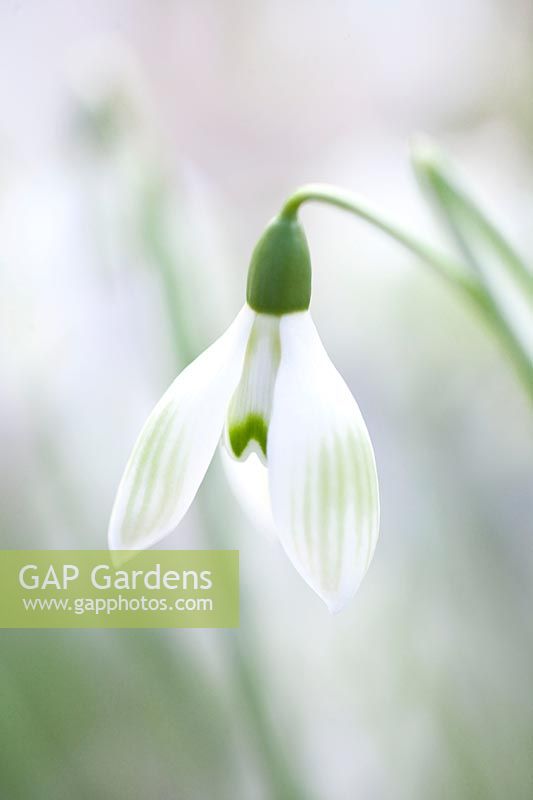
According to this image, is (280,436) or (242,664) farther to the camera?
(242,664)

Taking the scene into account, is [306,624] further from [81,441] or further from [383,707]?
[81,441]

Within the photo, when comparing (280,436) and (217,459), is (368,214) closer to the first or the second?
(280,436)

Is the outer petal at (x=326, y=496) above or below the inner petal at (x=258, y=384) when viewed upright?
below

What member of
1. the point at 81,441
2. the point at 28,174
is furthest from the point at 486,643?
the point at 28,174

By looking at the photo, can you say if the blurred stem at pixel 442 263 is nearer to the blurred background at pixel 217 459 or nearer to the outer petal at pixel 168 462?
the outer petal at pixel 168 462

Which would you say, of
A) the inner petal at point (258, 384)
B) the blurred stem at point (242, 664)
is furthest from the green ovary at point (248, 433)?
the blurred stem at point (242, 664)

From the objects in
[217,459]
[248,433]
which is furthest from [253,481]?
[217,459]

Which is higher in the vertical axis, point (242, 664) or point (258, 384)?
point (258, 384)
